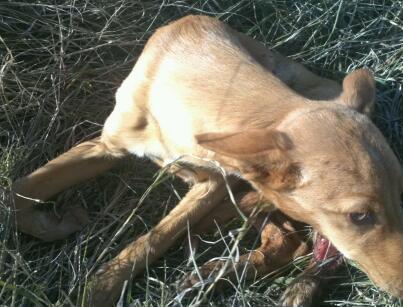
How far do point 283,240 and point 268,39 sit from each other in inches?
84.6

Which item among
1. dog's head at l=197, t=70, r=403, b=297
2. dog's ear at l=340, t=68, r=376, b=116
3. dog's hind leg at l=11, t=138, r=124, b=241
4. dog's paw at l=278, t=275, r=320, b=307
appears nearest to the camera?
dog's head at l=197, t=70, r=403, b=297

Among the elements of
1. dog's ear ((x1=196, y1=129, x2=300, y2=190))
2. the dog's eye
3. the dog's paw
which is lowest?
the dog's paw

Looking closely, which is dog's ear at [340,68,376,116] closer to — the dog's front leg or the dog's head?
the dog's head

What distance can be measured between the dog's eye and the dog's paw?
30.1 inches

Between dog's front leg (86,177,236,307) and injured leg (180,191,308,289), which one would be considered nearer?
A: dog's front leg (86,177,236,307)

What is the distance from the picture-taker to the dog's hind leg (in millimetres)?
4562

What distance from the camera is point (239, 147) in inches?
145

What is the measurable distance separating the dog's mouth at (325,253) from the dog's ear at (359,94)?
864 millimetres

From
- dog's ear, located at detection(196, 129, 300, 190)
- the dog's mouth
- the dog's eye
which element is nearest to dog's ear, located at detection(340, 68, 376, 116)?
dog's ear, located at detection(196, 129, 300, 190)

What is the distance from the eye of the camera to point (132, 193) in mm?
5035

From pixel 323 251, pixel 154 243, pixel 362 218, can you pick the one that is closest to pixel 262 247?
pixel 323 251

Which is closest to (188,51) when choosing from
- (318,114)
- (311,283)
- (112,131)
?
(112,131)

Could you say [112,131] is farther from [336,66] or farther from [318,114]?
[336,66]

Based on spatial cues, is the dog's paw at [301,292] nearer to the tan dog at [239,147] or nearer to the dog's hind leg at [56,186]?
the tan dog at [239,147]
